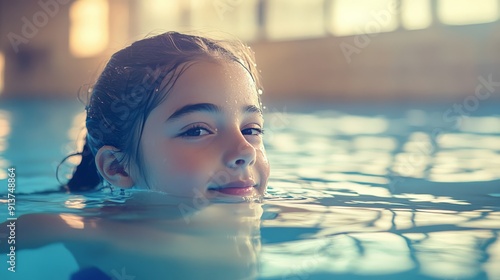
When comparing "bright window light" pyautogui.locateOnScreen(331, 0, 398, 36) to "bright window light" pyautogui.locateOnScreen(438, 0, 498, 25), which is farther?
"bright window light" pyautogui.locateOnScreen(331, 0, 398, 36)

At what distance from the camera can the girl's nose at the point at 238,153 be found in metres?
1.84

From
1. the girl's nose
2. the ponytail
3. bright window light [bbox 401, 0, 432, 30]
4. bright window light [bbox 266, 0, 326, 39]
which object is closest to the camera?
the girl's nose

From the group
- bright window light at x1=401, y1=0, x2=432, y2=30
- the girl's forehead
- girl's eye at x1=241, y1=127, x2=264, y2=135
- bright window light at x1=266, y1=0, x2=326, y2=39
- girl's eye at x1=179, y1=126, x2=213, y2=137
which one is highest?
bright window light at x1=266, y1=0, x2=326, y2=39

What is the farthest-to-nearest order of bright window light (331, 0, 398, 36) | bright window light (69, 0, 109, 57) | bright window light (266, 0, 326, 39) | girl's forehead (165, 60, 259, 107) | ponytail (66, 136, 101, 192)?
bright window light (69, 0, 109, 57)
bright window light (266, 0, 326, 39)
bright window light (331, 0, 398, 36)
ponytail (66, 136, 101, 192)
girl's forehead (165, 60, 259, 107)

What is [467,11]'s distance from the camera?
10.3 meters

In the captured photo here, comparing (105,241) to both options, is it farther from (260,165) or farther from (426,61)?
(426,61)

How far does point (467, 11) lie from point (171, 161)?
927cm

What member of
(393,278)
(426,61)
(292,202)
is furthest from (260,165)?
(426,61)

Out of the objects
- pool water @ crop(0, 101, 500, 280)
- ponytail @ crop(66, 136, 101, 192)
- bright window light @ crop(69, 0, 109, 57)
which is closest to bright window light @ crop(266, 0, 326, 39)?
bright window light @ crop(69, 0, 109, 57)

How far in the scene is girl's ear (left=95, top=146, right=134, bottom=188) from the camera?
83.5 inches

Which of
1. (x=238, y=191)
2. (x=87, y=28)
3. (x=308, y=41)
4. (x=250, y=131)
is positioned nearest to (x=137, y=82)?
(x=250, y=131)

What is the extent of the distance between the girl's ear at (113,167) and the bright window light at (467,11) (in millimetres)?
8946

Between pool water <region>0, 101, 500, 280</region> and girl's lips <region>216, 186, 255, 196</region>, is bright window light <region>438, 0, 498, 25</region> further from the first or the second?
girl's lips <region>216, 186, 255, 196</region>

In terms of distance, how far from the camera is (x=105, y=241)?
1521 mm
